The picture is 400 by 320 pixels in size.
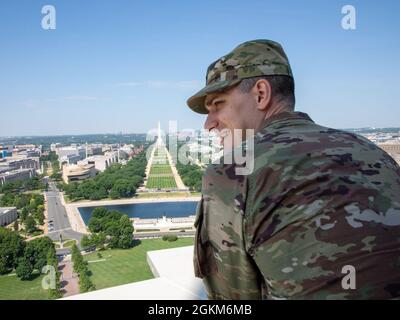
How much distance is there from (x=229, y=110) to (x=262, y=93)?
0.25ft

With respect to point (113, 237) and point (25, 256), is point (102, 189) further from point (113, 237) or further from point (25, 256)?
point (25, 256)

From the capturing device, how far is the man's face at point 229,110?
775 millimetres

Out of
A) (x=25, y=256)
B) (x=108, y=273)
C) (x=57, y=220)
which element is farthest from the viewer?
(x=57, y=220)

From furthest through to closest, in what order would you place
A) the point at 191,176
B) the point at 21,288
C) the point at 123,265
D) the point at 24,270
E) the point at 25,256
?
the point at 191,176 < the point at 25,256 < the point at 123,265 < the point at 24,270 < the point at 21,288

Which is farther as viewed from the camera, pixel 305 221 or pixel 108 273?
pixel 108 273

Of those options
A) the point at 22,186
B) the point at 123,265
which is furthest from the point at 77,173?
the point at 123,265

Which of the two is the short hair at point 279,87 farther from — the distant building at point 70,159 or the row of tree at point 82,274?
the distant building at point 70,159

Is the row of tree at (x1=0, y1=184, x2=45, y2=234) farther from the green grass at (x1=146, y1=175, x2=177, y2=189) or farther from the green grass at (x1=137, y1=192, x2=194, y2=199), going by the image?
the green grass at (x1=146, y1=175, x2=177, y2=189)

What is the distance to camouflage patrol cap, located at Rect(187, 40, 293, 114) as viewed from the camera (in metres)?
0.74

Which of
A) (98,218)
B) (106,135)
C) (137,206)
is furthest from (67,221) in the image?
(106,135)

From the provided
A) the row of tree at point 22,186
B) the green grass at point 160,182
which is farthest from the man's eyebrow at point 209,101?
the row of tree at point 22,186

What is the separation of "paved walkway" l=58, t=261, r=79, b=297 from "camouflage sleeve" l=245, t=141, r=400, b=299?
912cm

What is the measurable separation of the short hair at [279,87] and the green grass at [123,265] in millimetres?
8573

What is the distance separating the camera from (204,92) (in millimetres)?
776
